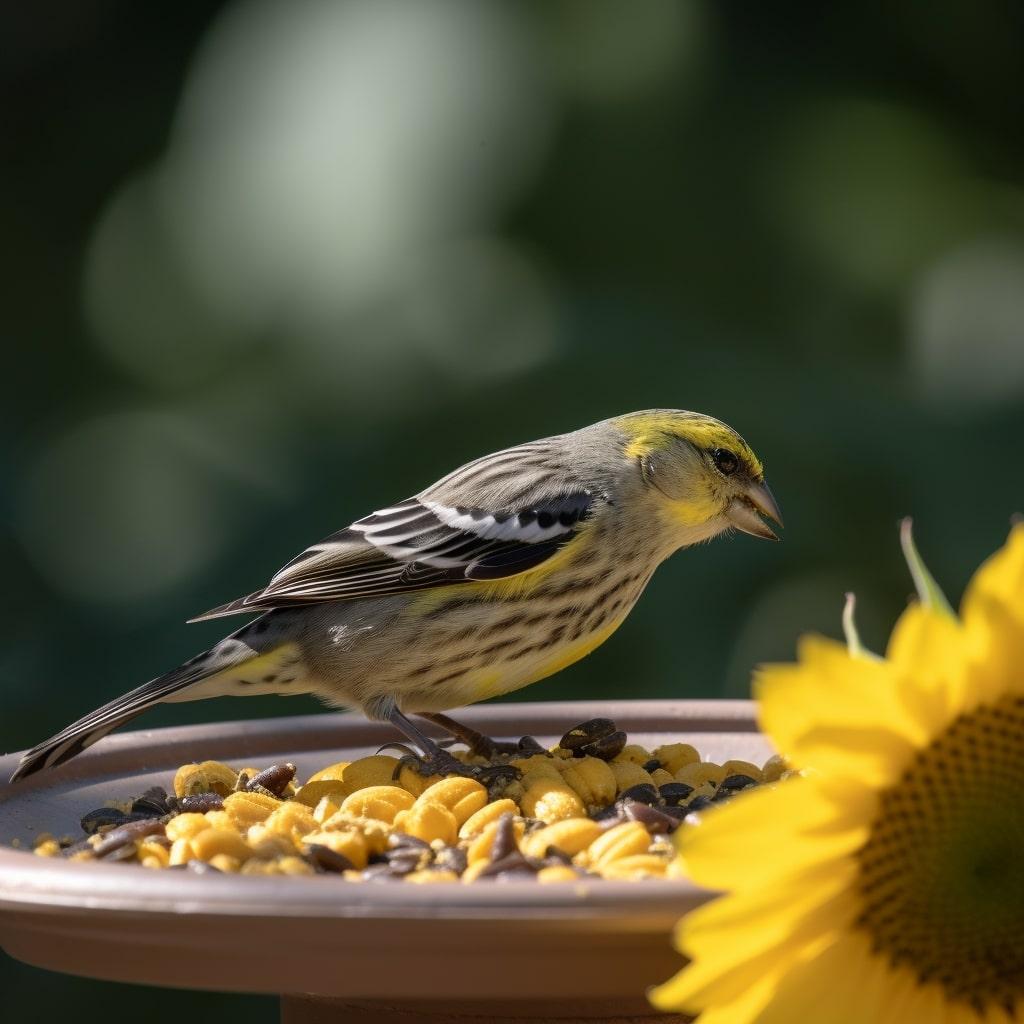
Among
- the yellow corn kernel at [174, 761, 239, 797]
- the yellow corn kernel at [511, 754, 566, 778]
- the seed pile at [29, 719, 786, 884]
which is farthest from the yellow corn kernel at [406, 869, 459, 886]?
the yellow corn kernel at [174, 761, 239, 797]

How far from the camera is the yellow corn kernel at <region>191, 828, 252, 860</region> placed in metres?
1.98

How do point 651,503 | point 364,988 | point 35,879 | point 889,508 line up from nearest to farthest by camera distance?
point 364,988 < point 35,879 < point 651,503 < point 889,508

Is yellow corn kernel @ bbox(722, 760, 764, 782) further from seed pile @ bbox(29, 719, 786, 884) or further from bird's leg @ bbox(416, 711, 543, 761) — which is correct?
bird's leg @ bbox(416, 711, 543, 761)

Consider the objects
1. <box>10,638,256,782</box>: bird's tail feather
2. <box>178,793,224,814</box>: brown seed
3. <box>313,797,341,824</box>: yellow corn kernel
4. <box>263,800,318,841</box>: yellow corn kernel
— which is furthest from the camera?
<box>10,638,256,782</box>: bird's tail feather

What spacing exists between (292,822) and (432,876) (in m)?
0.41

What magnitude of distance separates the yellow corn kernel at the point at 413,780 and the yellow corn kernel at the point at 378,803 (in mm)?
148

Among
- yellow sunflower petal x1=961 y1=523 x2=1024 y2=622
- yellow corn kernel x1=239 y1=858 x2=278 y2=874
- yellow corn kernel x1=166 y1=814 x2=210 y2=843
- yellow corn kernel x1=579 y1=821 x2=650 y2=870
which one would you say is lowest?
yellow corn kernel x1=579 y1=821 x2=650 y2=870

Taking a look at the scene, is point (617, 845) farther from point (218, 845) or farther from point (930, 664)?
point (930, 664)

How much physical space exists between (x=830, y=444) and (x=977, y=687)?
2.82 m

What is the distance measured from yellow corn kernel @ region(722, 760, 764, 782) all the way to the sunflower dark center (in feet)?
3.89

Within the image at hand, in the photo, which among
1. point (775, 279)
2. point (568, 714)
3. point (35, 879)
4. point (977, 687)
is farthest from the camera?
point (775, 279)

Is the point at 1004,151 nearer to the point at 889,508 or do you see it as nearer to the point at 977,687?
the point at 889,508

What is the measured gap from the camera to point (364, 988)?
1625 millimetres

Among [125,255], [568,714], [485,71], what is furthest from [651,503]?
[125,255]
